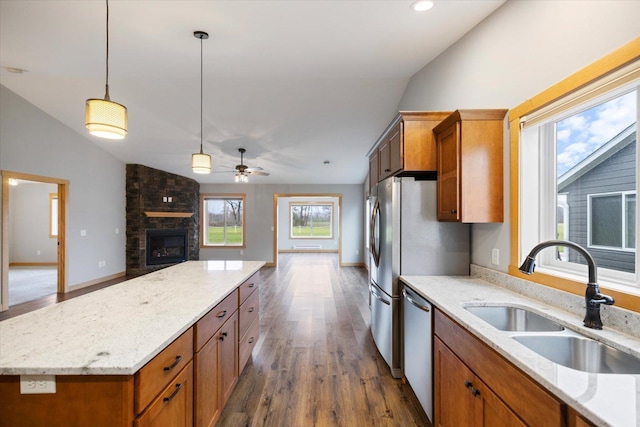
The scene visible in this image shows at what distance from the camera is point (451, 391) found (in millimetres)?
1523

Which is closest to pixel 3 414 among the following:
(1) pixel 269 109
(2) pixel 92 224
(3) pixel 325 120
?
(1) pixel 269 109

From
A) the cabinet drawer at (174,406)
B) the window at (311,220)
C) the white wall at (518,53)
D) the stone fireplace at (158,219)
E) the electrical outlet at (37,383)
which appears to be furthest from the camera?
the window at (311,220)

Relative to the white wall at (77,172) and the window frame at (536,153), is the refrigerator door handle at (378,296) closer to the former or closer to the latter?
the window frame at (536,153)

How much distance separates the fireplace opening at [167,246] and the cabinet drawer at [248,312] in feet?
17.2

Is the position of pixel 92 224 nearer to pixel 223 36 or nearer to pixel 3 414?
pixel 223 36

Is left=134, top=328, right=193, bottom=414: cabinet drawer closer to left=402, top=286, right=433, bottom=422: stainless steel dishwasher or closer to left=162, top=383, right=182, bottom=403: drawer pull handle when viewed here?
left=162, top=383, right=182, bottom=403: drawer pull handle

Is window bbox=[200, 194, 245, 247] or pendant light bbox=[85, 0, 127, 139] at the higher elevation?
pendant light bbox=[85, 0, 127, 139]

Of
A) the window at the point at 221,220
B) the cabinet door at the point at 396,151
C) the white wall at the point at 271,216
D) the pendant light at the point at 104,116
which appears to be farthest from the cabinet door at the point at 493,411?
the window at the point at 221,220

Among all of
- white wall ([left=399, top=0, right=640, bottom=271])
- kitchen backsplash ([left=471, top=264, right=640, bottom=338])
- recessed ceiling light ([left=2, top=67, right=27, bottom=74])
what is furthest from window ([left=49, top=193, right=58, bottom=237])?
→ kitchen backsplash ([left=471, top=264, right=640, bottom=338])

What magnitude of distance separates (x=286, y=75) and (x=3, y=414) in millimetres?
3466

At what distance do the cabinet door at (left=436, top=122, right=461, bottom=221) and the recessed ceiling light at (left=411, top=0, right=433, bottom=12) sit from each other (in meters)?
0.90

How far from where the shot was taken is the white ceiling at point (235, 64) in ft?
7.32

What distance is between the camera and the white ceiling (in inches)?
87.8

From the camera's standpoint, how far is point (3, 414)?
0.93 m
